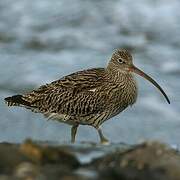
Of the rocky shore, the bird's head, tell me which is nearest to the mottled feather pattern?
the bird's head

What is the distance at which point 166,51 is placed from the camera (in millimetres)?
18281

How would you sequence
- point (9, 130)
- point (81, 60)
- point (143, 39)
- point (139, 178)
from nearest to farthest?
point (139, 178) < point (9, 130) < point (81, 60) < point (143, 39)

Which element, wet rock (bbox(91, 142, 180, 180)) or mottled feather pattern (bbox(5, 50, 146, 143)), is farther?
mottled feather pattern (bbox(5, 50, 146, 143))

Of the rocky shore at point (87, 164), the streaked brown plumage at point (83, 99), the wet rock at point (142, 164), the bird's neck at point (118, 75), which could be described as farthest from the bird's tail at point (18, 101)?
the wet rock at point (142, 164)

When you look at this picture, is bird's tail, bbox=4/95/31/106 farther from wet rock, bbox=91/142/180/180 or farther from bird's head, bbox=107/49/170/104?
wet rock, bbox=91/142/180/180

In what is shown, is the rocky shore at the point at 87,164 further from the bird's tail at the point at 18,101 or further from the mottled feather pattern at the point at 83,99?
the bird's tail at the point at 18,101

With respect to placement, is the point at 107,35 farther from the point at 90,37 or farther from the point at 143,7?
the point at 143,7

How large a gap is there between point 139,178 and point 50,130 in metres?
8.53

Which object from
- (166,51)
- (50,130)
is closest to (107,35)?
(166,51)

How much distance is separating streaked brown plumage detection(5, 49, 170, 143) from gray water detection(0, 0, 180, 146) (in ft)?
5.54

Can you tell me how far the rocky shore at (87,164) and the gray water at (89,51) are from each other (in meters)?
6.72

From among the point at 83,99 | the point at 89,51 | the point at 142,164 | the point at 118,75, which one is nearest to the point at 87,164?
the point at 142,164

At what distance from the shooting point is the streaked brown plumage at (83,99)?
10719 mm

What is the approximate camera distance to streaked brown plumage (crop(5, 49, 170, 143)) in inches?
422
